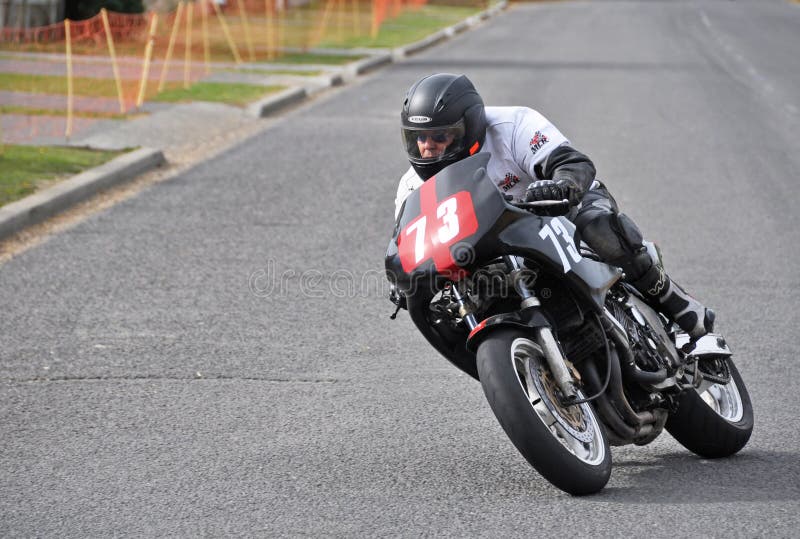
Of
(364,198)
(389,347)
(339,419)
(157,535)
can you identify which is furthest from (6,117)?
(157,535)

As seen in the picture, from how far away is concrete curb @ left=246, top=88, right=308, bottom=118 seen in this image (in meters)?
16.6

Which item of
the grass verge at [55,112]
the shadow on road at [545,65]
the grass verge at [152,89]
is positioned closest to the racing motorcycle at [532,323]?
the grass verge at [55,112]

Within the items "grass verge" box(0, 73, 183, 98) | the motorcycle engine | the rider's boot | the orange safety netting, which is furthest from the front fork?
"grass verge" box(0, 73, 183, 98)

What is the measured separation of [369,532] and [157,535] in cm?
74

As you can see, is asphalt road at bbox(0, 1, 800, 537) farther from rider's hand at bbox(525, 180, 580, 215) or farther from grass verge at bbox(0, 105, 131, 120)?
grass verge at bbox(0, 105, 131, 120)

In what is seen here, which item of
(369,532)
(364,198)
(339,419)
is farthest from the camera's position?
(364,198)

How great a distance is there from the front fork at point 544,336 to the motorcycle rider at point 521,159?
0.94ft

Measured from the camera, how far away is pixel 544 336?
14.3 feet

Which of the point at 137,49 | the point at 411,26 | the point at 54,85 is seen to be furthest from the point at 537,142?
the point at 411,26

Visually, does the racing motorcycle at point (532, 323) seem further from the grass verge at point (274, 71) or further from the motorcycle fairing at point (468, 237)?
the grass verge at point (274, 71)

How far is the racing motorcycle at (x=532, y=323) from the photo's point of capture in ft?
13.9

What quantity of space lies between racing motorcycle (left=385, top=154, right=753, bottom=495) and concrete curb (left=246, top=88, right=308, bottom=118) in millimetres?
12159

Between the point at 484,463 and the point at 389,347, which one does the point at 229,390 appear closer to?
the point at 389,347

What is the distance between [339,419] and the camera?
5535 mm
